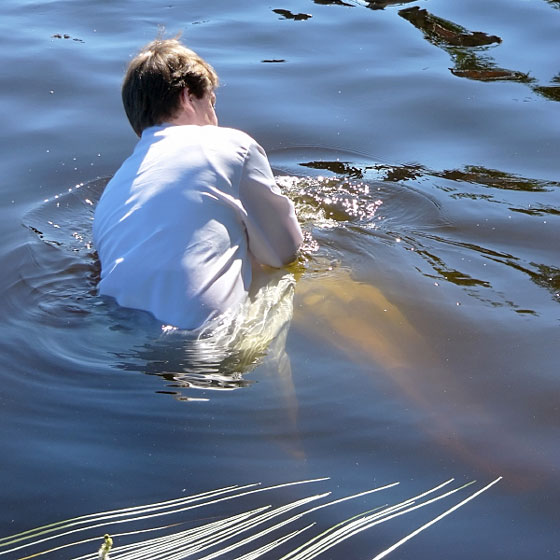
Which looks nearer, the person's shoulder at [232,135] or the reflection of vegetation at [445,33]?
the person's shoulder at [232,135]

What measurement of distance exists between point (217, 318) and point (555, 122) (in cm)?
348

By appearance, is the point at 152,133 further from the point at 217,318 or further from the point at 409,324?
the point at 409,324

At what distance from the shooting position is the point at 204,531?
2701 mm

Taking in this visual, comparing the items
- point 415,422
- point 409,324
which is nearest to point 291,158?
point 409,324

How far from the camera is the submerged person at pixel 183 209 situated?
355cm

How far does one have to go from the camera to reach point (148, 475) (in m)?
2.95

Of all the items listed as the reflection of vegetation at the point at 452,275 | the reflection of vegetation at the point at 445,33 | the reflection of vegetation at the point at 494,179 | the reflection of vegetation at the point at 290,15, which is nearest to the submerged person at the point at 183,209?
the reflection of vegetation at the point at 452,275

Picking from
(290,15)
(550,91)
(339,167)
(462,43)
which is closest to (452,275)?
(339,167)

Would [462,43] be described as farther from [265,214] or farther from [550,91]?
[265,214]

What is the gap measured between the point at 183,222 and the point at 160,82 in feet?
2.52

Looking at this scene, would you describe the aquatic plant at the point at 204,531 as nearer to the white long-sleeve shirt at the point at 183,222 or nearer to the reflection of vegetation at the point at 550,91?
the white long-sleeve shirt at the point at 183,222

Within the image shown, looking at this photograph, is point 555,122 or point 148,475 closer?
point 148,475

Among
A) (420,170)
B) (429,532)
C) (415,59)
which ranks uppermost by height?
(415,59)

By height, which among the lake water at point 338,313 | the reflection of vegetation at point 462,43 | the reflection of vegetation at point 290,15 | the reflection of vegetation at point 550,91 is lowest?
the lake water at point 338,313
